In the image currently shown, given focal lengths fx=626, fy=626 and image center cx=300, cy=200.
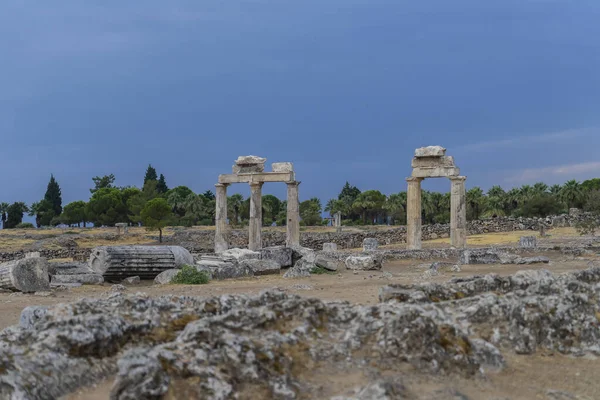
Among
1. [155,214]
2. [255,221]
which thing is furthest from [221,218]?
[155,214]

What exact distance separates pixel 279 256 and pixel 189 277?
6.54 metres

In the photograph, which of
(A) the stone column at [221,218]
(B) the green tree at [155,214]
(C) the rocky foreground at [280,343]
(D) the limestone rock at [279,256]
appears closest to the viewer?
(C) the rocky foreground at [280,343]

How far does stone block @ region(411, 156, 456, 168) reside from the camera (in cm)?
3100

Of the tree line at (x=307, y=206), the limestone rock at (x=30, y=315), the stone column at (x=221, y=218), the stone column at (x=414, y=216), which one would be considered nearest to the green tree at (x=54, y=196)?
the tree line at (x=307, y=206)

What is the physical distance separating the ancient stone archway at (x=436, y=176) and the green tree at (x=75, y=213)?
6493 centimetres

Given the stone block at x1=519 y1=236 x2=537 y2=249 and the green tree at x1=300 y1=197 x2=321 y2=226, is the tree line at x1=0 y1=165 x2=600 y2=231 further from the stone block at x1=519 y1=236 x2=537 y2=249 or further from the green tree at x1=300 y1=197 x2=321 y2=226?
the stone block at x1=519 y1=236 x2=537 y2=249

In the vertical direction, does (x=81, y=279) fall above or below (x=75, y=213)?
below

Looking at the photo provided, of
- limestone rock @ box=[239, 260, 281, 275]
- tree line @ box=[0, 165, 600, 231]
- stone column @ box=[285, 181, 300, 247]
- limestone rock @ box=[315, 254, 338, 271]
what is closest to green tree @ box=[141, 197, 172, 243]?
tree line @ box=[0, 165, 600, 231]

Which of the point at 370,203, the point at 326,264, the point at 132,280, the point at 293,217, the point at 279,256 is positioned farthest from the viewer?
the point at 370,203

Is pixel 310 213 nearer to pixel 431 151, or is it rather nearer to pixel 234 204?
pixel 234 204

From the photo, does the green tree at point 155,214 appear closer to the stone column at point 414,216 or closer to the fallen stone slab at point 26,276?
the stone column at point 414,216

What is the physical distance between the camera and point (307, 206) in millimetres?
89125

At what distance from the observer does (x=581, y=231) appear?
3925 cm

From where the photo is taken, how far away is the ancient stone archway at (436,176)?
30.9m
